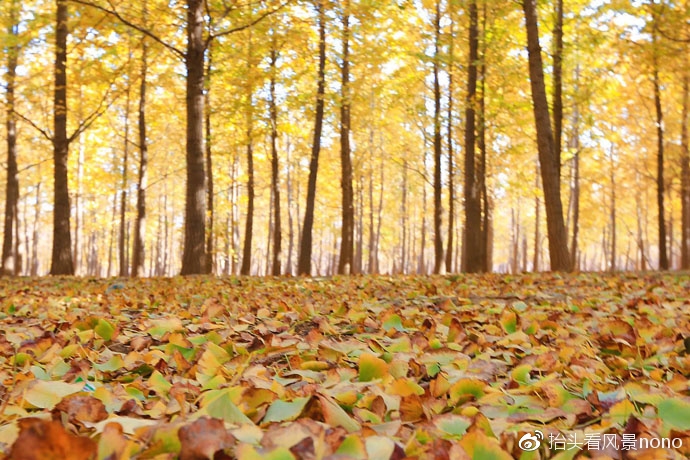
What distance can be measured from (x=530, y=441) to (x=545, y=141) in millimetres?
8266

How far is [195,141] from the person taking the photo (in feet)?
29.0

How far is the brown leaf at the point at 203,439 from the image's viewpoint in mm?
Answer: 967

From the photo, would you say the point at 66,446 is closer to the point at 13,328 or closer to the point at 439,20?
the point at 13,328

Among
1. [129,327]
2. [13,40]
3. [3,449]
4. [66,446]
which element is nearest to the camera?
[66,446]

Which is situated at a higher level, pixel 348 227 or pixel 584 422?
pixel 348 227

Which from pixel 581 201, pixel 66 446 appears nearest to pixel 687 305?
pixel 66 446

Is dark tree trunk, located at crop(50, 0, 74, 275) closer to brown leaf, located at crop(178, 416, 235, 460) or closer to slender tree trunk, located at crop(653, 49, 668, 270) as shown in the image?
brown leaf, located at crop(178, 416, 235, 460)

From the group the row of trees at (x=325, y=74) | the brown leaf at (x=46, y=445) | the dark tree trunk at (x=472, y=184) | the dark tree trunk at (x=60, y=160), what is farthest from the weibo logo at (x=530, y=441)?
the dark tree trunk at (x=472, y=184)

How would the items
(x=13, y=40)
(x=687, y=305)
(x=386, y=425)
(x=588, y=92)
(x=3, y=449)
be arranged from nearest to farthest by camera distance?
1. (x=3, y=449)
2. (x=386, y=425)
3. (x=687, y=305)
4. (x=13, y=40)
5. (x=588, y=92)

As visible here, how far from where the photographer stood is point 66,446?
83 cm

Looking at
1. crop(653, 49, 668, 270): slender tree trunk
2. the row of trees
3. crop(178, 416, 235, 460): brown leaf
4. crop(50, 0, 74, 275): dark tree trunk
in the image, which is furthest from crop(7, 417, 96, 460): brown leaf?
crop(653, 49, 668, 270): slender tree trunk

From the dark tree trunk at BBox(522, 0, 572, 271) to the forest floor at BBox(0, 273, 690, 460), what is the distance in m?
5.51

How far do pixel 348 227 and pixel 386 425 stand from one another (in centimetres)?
1250

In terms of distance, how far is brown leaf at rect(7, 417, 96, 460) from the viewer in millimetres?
803
